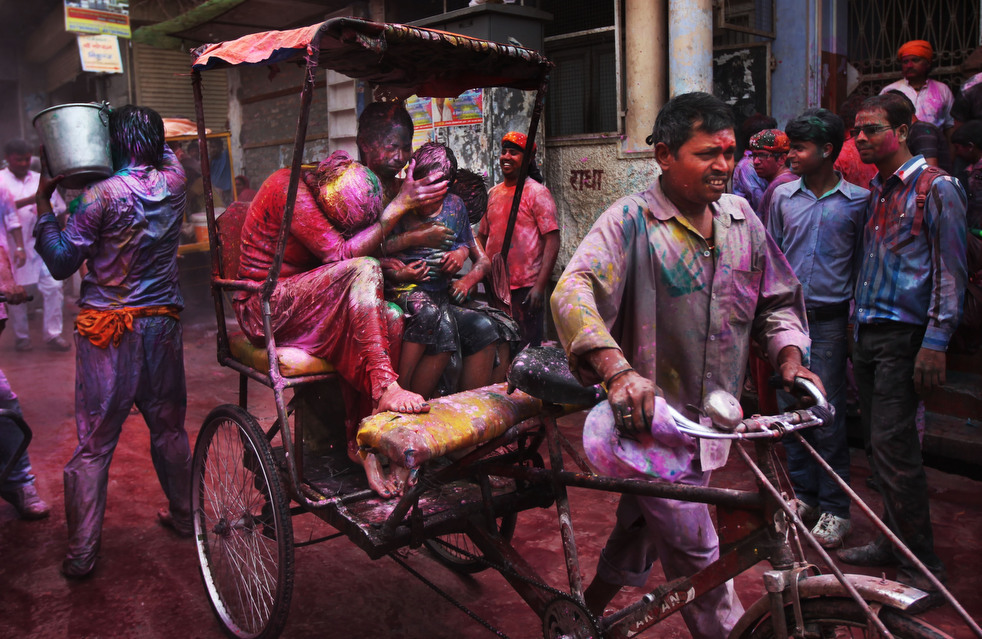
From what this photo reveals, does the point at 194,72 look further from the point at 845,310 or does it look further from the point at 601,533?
the point at 845,310

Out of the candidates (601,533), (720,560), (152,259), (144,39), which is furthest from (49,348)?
(720,560)

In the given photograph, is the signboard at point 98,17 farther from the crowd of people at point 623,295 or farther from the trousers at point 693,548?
the trousers at point 693,548

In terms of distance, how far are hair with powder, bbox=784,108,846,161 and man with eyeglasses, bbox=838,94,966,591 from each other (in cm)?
26

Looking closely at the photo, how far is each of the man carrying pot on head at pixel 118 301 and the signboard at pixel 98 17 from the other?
9.92 m

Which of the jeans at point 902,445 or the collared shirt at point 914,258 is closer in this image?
the collared shirt at point 914,258

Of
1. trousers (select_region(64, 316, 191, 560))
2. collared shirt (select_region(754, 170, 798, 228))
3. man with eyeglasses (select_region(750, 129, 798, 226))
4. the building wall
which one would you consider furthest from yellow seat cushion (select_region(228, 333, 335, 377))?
the building wall

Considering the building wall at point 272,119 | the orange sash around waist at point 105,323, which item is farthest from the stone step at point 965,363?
the building wall at point 272,119

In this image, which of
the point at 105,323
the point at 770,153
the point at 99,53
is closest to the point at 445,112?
the point at 770,153

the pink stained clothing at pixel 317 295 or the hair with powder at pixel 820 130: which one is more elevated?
the hair with powder at pixel 820 130

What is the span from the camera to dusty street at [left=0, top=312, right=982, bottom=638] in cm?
339

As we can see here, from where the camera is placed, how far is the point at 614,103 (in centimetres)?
773

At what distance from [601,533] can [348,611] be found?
1.40 meters

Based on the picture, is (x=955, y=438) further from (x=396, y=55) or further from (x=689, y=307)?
(x=396, y=55)

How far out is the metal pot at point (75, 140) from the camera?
381cm
